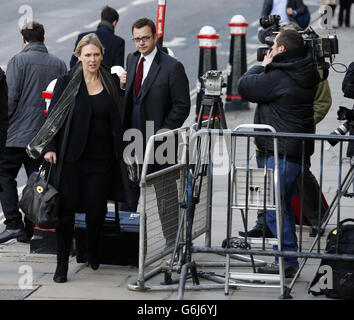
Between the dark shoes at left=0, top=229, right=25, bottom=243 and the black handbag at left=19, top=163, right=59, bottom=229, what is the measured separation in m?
1.56

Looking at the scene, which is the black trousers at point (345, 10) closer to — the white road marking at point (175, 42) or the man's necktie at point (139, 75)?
the white road marking at point (175, 42)

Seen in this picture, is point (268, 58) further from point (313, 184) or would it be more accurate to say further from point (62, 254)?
point (62, 254)

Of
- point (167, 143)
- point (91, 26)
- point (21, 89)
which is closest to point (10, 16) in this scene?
point (91, 26)

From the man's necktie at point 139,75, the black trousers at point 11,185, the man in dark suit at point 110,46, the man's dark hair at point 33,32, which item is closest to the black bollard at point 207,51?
the man in dark suit at point 110,46

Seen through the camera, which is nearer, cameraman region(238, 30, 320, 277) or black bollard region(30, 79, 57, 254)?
cameraman region(238, 30, 320, 277)

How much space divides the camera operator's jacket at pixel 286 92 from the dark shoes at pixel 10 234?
9.29ft

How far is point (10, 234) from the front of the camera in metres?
9.39

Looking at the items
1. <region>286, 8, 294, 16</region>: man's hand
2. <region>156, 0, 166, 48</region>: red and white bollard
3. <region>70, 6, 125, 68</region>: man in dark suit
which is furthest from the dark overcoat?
<region>286, 8, 294, 16</region>: man's hand

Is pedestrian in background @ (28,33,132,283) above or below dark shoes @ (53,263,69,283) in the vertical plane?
above

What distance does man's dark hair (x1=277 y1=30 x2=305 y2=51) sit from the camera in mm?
7727

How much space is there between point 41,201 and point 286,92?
2101mm

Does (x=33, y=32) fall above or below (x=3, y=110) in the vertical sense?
above

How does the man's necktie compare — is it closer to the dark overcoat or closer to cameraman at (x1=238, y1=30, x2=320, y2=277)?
the dark overcoat

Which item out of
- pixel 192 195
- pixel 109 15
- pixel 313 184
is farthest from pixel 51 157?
pixel 109 15
